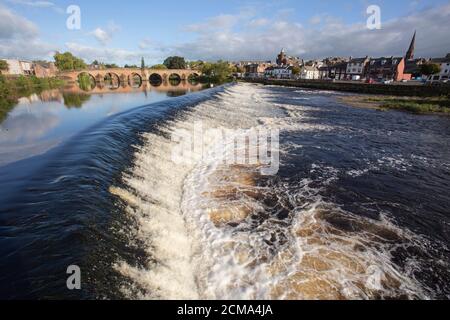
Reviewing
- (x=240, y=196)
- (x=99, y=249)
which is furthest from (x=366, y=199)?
(x=99, y=249)

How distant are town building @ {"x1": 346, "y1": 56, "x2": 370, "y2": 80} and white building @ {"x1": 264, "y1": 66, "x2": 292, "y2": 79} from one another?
26.1 meters

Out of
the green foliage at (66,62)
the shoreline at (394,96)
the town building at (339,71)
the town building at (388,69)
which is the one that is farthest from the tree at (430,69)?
the green foliage at (66,62)

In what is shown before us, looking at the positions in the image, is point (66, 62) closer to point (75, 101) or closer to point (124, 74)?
point (124, 74)

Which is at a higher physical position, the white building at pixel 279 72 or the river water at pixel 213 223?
the white building at pixel 279 72

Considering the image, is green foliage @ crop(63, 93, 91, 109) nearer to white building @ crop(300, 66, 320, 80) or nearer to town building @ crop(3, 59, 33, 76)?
town building @ crop(3, 59, 33, 76)

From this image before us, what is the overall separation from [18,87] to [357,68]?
99.7m

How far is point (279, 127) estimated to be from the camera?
66.9 feet

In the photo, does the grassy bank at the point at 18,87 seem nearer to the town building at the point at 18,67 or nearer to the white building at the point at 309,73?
the town building at the point at 18,67

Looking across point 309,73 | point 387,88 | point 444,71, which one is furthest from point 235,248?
point 309,73

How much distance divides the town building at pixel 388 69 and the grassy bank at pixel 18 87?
92144mm

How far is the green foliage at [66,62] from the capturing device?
108519mm

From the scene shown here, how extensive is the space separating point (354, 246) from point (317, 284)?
1947 mm

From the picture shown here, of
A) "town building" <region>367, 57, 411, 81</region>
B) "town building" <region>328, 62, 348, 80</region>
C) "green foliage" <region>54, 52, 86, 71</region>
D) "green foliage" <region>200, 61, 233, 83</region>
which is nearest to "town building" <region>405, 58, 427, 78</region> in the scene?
"town building" <region>367, 57, 411, 81</region>

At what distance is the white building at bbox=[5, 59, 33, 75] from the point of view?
101 metres
